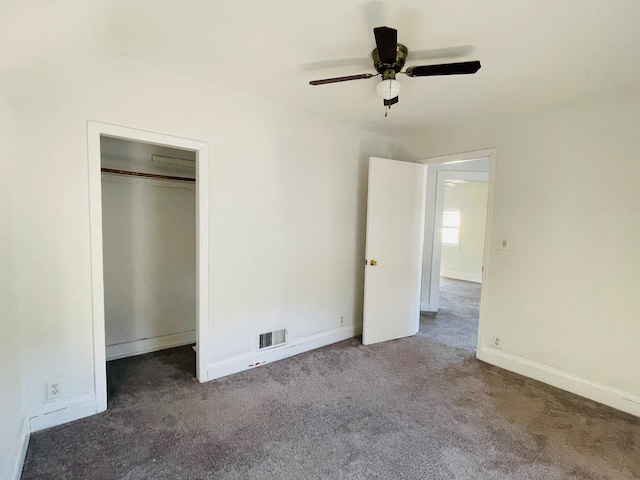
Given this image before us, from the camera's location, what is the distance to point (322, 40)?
1.86 m

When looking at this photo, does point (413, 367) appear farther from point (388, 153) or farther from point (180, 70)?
point (180, 70)

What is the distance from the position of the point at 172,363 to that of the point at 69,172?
1.91 m

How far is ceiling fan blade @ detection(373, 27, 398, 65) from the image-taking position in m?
1.48

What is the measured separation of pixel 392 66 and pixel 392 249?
2148mm

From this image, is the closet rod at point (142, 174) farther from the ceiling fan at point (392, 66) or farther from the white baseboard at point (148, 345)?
the ceiling fan at point (392, 66)

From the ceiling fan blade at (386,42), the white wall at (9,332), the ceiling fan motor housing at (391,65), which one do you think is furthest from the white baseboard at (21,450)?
the ceiling fan motor housing at (391,65)

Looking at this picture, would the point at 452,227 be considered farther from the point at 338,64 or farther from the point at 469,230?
the point at 338,64

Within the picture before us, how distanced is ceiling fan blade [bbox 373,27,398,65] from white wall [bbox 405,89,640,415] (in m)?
1.94

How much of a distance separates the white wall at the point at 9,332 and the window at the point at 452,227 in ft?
25.6

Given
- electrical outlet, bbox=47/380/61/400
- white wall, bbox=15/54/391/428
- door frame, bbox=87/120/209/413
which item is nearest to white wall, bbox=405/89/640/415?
white wall, bbox=15/54/391/428

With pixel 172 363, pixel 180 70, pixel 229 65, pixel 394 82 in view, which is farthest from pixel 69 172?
pixel 394 82

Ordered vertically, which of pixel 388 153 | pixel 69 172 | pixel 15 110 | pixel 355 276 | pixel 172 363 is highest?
pixel 388 153

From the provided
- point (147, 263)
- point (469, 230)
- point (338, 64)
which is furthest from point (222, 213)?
point (469, 230)

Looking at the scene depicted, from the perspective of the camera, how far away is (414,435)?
6.68 ft
